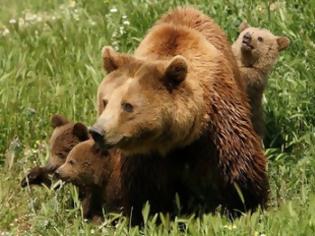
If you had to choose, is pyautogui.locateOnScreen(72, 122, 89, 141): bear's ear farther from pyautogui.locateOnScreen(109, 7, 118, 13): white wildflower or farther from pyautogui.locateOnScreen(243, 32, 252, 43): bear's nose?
pyautogui.locateOnScreen(109, 7, 118, 13): white wildflower

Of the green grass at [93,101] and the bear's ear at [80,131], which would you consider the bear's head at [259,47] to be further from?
Result: the bear's ear at [80,131]

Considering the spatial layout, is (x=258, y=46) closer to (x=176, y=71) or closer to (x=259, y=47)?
(x=259, y=47)

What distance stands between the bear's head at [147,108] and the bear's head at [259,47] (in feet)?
5.97

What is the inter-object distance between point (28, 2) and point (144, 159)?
558 cm

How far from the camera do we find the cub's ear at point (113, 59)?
22.8 ft

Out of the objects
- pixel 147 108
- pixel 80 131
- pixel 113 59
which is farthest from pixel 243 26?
pixel 147 108

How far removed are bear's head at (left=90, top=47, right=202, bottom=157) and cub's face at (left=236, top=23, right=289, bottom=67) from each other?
1.82 meters

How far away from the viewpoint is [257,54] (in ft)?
28.5

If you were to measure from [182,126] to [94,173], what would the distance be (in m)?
1.00

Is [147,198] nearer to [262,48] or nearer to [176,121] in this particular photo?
[176,121]

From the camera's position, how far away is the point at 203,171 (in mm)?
7148

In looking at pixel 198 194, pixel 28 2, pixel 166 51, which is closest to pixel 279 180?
pixel 198 194

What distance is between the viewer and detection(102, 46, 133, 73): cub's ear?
694 centimetres

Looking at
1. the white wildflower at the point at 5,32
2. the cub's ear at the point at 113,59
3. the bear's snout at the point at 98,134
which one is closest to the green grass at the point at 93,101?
the white wildflower at the point at 5,32
